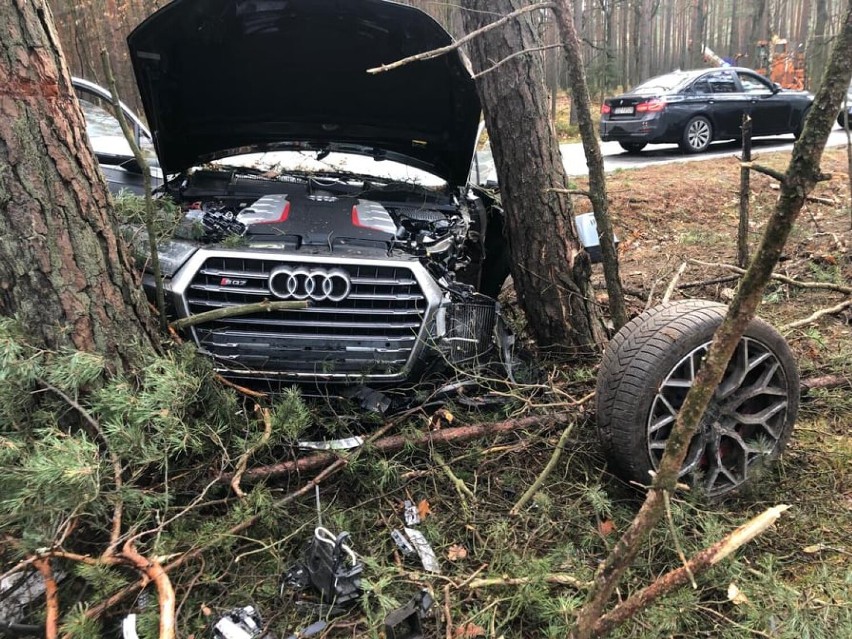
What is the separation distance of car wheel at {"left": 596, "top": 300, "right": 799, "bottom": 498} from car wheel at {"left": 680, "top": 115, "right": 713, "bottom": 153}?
1028cm

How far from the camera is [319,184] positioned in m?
4.02

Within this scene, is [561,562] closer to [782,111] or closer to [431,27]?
[431,27]

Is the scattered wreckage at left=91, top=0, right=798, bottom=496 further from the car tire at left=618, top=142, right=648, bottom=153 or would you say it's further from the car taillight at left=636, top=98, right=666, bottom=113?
the car tire at left=618, top=142, right=648, bottom=153

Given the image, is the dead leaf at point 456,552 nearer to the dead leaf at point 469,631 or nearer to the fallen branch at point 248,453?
the dead leaf at point 469,631

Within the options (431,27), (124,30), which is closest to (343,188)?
(431,27)

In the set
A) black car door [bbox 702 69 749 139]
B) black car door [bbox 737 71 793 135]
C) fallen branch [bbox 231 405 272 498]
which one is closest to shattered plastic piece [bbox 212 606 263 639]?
fallen branch [bbox 231 405 272 498]

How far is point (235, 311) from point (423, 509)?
1.19 meters

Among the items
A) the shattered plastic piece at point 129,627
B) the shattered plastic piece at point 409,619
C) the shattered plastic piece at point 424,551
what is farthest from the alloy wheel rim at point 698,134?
the shattered plastic piece at point 129,627

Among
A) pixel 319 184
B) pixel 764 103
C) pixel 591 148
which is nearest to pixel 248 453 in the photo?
pixel 319 184

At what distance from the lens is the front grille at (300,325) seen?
112 inches

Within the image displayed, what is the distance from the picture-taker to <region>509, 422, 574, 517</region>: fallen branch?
99.0 inches

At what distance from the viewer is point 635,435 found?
7.93 ft

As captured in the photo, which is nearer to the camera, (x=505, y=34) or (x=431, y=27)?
(x=431, y=27)

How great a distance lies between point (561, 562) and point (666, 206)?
249 inches
